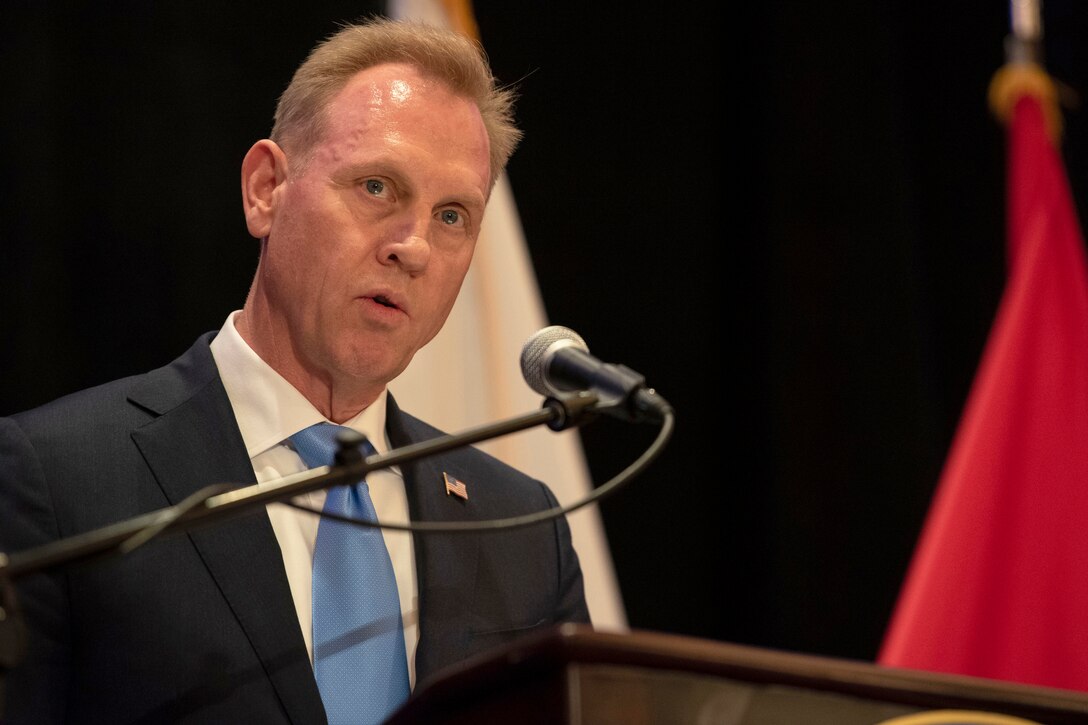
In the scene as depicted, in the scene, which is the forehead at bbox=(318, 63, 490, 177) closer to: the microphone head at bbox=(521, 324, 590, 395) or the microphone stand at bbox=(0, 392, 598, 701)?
the microphone head at bbox=(521, 324, 590, 395)

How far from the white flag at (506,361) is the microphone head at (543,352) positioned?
4.24 feet

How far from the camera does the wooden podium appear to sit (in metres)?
1.05

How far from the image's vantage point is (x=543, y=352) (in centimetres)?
153

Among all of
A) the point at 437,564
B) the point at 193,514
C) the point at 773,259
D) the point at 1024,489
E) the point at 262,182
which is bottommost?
the point at 1024,489

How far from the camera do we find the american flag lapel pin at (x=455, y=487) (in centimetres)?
201

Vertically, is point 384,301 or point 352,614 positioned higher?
point 384,301

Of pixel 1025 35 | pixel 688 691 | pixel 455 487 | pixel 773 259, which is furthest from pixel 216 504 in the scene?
pixel 1025 35

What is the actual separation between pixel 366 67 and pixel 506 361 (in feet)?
3.57

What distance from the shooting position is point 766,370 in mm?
3617

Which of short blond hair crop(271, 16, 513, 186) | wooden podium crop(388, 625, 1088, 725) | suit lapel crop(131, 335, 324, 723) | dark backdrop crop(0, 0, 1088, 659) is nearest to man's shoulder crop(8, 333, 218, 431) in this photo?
suit lapel crop(131, 335, 324, 723)

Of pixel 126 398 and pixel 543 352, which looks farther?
pixel 126 398

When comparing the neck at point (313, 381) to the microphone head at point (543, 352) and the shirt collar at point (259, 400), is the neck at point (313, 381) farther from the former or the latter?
the microphone head at point (543, 352)

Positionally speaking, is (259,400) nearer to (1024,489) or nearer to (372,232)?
(372,232)

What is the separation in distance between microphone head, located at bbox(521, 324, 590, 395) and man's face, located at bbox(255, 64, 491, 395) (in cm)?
36
